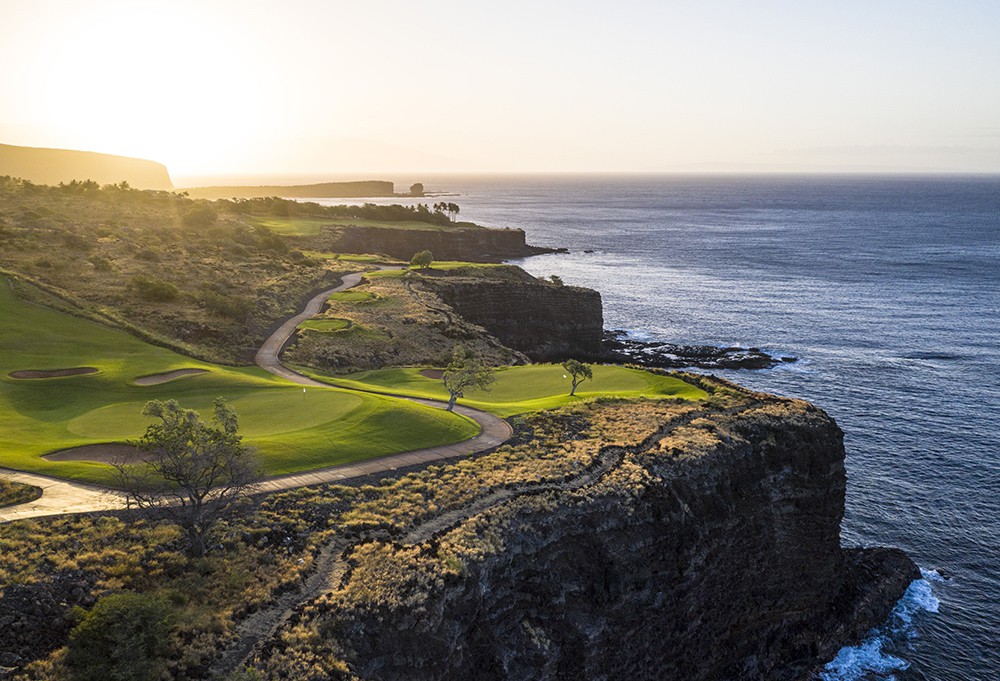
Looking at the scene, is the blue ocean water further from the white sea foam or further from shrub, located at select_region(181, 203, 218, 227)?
shrub, located at select_region(181, 203, 218, 227)

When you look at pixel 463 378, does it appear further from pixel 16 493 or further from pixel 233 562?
pixel 16 493

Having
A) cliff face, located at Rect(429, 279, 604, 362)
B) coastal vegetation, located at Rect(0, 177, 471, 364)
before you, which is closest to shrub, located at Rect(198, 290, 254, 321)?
coastal vegetation, located at Rect(0, 177, 471, 364)

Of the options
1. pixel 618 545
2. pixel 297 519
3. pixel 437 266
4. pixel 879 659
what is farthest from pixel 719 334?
Result: pixel 297 519

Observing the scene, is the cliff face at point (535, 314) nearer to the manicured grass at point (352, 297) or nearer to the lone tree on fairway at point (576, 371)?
the manicured grass at point (352, 297)

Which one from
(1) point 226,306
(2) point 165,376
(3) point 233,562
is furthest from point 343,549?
(1) point 226,306

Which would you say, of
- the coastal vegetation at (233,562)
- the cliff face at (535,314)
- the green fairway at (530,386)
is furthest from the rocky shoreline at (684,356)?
the coastal vegetation at (233,562)

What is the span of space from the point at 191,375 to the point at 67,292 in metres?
22.3

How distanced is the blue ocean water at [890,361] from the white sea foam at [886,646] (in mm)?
79

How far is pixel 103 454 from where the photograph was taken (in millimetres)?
27812

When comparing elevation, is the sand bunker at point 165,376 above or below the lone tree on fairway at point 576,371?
above

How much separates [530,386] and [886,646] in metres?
24.4

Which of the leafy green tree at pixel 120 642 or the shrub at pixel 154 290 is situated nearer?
the leafy green tree at pixel 120 642

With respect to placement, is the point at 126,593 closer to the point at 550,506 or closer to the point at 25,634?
the point at 25,634

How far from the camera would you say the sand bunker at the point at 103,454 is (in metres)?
27.2
